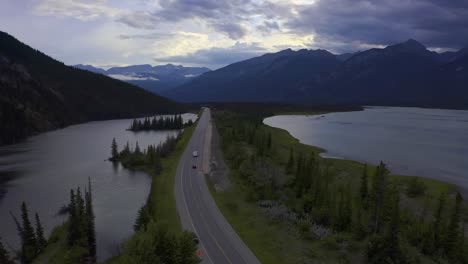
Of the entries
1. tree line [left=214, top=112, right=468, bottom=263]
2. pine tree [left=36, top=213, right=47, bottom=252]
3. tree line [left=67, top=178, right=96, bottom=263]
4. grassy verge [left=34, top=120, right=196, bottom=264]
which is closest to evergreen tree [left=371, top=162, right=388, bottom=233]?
tree line [left=214, top=112, right=468, bottom=263]

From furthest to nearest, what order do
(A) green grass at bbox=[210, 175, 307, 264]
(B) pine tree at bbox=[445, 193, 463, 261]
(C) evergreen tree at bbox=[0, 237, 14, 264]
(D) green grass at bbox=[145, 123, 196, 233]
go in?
1. (D) green grass at bbox=[145, 123, 196, 233]
2. (C) evergreen tree at bbox=[0, 237, 14, 264]
3. (B) pine tree at bbox=[445, 193, 463, 261]
4. (A) green grass at bbox=[210, 175, 307, 264]

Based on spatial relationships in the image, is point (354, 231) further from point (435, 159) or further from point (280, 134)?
point (280, 134)

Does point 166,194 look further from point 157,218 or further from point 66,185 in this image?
point 66,185

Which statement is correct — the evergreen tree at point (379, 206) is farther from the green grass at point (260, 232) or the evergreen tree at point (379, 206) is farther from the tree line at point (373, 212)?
the green grass at point (260, 232)

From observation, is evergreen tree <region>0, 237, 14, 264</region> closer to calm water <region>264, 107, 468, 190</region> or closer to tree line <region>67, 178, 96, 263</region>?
tree line <region>67, 178, 96, 263</region>

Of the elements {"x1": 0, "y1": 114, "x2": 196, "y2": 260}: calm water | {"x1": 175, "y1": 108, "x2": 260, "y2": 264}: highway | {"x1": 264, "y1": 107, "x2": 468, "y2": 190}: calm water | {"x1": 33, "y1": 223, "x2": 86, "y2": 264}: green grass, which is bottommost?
{"x1": 33, "y1": 223, "x2": 86, "y2": 264}: green grass

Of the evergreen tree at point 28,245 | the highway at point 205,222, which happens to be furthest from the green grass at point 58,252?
the highway at point 205,222

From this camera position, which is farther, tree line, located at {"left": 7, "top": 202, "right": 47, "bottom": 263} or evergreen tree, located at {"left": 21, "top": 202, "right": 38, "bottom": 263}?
evergreen tree, located at {"left": 21, "top": 202, "right": 38, "bottom": 263}
